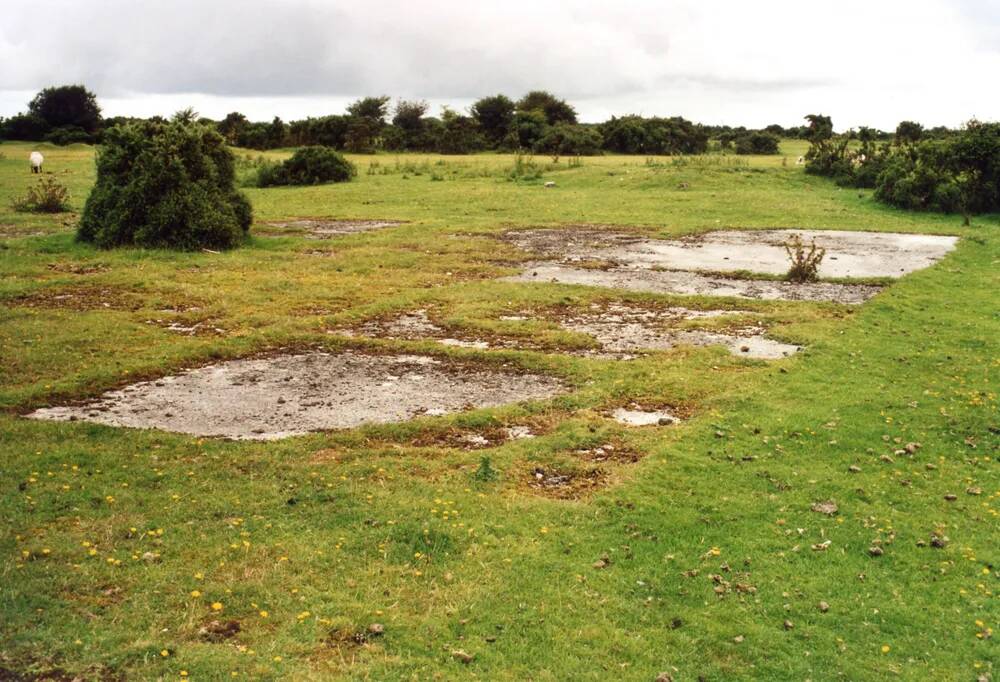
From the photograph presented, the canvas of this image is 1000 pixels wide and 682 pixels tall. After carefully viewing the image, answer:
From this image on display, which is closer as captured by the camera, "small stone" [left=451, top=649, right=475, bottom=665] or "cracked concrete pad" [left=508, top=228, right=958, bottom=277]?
A: "small stone" [left=451, top=649, right=475, bottom=665]

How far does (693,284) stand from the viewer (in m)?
16.9

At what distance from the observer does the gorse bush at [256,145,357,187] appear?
122 feet

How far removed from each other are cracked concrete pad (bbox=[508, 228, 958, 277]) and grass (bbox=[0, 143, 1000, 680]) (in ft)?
16.6

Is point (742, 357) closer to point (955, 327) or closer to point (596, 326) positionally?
point (596, 326)

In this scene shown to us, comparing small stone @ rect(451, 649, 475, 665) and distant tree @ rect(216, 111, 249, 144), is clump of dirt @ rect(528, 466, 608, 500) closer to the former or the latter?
small stone @ rect(451, 649, 475, 665)

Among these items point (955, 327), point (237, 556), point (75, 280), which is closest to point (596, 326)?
point (955, 327)

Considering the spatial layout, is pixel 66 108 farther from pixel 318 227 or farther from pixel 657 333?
pixel 657 333

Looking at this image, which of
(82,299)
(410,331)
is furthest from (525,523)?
(82,299)

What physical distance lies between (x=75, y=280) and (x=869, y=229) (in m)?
20.5

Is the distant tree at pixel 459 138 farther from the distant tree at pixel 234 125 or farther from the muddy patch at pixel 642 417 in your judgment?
the muddy patch at pixel 642 417

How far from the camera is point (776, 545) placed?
658 cm

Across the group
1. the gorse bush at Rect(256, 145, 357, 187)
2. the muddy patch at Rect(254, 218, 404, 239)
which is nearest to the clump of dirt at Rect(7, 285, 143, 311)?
the muddy patch at Rect(254, 218, 404, 239)

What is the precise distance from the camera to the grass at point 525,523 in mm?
5242

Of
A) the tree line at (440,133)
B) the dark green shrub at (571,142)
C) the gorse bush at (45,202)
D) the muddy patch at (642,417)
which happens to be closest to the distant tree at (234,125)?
the tree line at (440,133)
